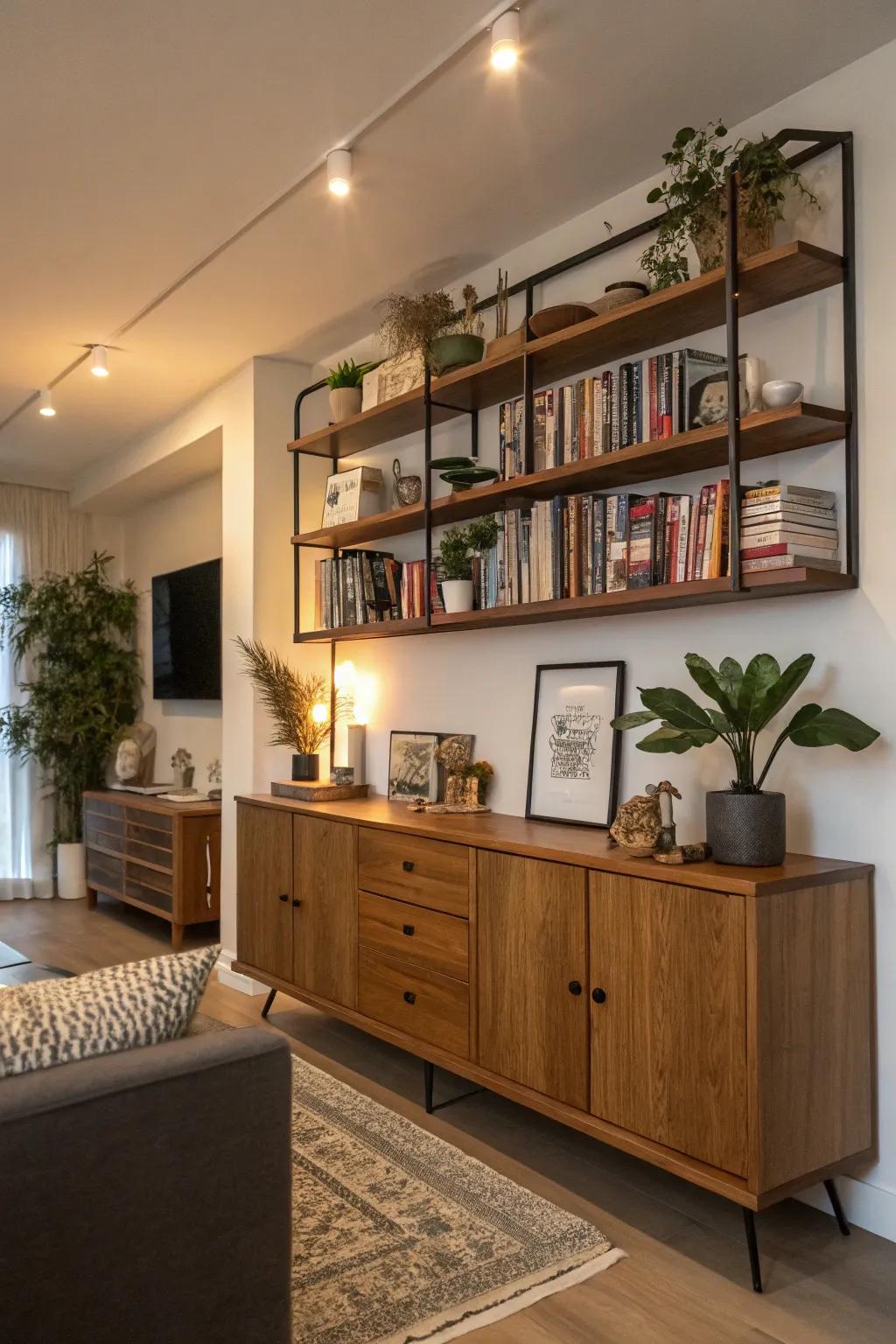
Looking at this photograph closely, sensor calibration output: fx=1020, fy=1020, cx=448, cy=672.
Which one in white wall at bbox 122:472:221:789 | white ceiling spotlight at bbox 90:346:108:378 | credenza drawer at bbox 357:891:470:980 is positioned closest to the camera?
credenza drawer at bbox 357:891:470:980

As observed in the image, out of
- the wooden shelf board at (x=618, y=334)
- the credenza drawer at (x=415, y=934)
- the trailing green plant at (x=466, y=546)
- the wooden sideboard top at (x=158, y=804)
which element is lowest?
the credenza drawer at (x=415, y=934)

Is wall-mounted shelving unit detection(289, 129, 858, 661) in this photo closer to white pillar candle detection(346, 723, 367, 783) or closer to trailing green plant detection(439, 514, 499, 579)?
trailing green plant detection(439, 514, 499, 579)

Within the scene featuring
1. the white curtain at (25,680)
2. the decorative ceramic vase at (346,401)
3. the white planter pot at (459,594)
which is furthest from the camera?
the white curtain at (25,680)

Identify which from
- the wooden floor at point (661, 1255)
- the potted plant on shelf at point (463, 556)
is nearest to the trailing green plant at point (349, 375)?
the potted plant on shelf at point (463, 556)

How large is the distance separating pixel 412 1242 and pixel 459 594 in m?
1.76

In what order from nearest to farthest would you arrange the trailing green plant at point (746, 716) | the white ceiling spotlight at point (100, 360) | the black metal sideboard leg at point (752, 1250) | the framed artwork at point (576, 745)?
1. the black metal sideboard leg at point (752, 1250)
2. the trailing green plant at point (746, 716)
3. the framed artwork at point (576, 745)
4. the white ceiling spotlight at point (100, 360)

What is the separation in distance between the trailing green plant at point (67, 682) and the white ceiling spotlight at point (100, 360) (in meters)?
2.31

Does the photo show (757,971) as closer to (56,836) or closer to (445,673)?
(445,673)

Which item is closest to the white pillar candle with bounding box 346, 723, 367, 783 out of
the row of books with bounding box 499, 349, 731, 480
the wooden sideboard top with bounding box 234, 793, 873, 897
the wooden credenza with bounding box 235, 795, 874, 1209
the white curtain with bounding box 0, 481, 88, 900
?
the wooden sideboard top with bounding box 234, 793, 873, 897

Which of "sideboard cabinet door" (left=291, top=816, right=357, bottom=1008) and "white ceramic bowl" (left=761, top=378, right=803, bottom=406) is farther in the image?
"sideboard cabinet door" (left=291, top=816, right=357, bottom=1008)

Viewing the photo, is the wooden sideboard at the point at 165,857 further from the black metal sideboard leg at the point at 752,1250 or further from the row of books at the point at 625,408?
the black metal sideboard leg at the point at 752,1250

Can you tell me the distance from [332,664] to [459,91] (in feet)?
7.68

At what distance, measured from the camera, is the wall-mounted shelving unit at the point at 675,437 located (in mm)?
2266

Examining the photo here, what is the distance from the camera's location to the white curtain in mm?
6320
